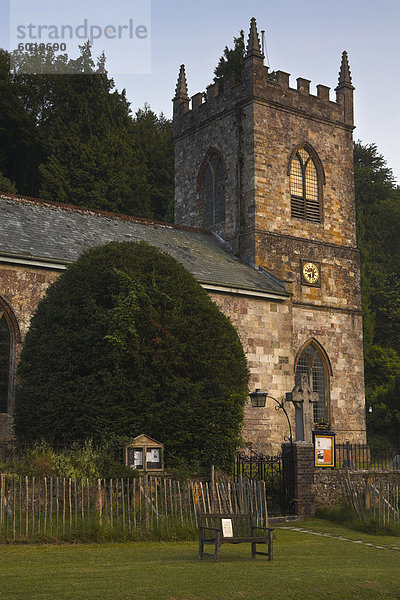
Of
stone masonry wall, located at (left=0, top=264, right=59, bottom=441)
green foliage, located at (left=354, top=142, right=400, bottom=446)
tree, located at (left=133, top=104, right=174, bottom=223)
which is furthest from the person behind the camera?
tree, located at (left=133, top=104, right=174, bottom=223)

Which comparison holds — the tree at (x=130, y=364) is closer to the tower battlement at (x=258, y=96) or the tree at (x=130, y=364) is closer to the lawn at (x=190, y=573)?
the lawn at (x=190, y=573)

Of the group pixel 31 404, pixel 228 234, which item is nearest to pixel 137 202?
pixel 228 234

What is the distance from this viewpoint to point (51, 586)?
9.37 metres

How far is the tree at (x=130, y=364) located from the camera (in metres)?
16.7

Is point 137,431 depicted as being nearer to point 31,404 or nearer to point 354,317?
point 31,404

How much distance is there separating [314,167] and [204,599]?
2494 cm

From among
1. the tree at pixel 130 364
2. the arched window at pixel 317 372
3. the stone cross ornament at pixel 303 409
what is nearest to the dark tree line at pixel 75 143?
the arched window at pixel 317 372

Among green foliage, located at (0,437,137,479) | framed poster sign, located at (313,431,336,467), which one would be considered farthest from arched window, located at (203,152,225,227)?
green foliage, located at (0,437,137,479)

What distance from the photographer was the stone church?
26.1 m

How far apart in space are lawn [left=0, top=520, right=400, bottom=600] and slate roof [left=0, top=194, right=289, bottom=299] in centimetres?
1113

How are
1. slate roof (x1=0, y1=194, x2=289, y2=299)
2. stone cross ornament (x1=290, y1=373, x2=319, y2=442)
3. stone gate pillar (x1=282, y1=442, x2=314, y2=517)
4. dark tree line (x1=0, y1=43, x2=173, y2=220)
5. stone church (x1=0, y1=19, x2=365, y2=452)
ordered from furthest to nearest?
dark tree line (x1=0, y1=43, x2=173, y2=220) → stone church (x1=0, y1=19, x2=365, y2=452) → slate roof (x1=0, y1=194, x2=289, y2=299) → stone cross ornament (x1=290, y1=373, x2=319, y2=442) → stone gate pillar (x1=282, y1=442, x2=314, y2=517)

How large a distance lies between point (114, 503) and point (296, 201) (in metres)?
18.6

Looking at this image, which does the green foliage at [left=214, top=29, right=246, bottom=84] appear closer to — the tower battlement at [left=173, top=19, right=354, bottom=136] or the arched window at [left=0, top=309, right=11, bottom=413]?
the tower battlement at [left=173, top=19, right=354, bottom=136]

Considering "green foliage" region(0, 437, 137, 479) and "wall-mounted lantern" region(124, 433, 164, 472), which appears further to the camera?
"wall-mounted lantern" region(124, 433, 164, 472)
